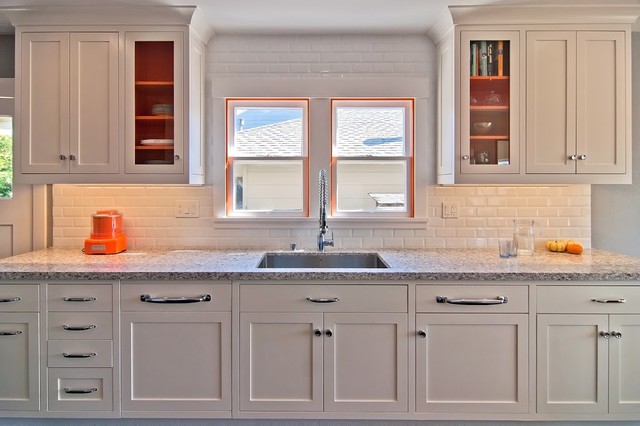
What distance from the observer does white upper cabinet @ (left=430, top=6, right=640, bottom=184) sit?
253 cm

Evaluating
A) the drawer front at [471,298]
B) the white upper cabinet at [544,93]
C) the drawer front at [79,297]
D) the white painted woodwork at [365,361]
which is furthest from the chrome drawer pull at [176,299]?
the white upper cabinet at [544,93]

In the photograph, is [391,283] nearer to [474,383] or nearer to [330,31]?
[474,383]

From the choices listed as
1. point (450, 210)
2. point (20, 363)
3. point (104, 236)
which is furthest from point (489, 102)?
point (20, 363)

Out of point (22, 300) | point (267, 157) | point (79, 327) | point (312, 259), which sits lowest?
point (79, 327)

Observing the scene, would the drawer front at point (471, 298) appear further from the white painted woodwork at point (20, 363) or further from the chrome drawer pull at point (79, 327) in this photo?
the white painted woodwork at point (20, 363)

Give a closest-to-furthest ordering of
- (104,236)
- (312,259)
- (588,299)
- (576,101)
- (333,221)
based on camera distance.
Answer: (588,299) < (576,101) < (104,236) < (312,259) < (333,221)

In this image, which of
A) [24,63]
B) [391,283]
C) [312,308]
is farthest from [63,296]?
[391,283]

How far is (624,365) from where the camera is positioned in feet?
6.96

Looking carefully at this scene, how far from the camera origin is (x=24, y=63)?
8.32ft

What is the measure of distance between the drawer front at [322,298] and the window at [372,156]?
90cm

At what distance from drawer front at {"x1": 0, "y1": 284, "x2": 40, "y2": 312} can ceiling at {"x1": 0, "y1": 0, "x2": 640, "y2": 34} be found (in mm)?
1575

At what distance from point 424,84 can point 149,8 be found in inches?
67.9

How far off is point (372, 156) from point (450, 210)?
24.9 inches

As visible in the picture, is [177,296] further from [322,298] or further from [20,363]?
[20,363]
